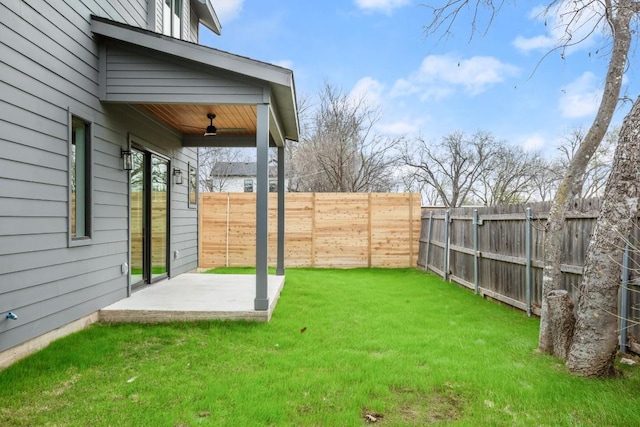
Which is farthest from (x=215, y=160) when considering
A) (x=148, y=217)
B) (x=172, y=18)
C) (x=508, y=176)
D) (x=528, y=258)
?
(x=528, y=258)

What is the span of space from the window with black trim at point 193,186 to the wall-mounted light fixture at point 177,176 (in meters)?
0.75

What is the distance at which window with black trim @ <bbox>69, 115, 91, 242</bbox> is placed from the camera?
412cm

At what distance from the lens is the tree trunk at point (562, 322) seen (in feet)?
11.0

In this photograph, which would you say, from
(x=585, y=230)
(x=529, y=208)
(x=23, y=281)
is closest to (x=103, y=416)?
(x=23, y=281)

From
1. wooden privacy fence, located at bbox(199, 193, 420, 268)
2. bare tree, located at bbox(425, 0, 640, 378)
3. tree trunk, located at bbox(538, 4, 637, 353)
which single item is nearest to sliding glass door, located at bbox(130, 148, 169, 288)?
wooden privacy fence, located at bbox(199, 193, 420, 268)

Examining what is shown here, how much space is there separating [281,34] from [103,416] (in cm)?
2105

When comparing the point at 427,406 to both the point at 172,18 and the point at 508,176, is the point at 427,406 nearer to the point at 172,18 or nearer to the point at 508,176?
the point at 172,18

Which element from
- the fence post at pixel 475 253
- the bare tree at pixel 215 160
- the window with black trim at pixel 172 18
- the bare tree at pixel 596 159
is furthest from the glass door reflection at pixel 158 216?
the bare tree at pixel 215 160

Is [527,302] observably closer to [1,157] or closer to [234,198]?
[1,157]

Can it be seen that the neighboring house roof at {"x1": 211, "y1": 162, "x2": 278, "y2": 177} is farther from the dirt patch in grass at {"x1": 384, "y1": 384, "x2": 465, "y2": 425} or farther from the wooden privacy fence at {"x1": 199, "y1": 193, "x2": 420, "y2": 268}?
the dirt patch in grass at {"x1": 384, "y1": 384, "x2": 465, "y2": 425}

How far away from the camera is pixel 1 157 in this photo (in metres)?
3.08

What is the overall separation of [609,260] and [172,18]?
24.8 ft

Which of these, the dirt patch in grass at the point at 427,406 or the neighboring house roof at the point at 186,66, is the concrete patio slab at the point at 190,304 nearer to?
the dirt patch in grass at the point at 427,406

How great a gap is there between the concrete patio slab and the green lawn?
0.16 m
